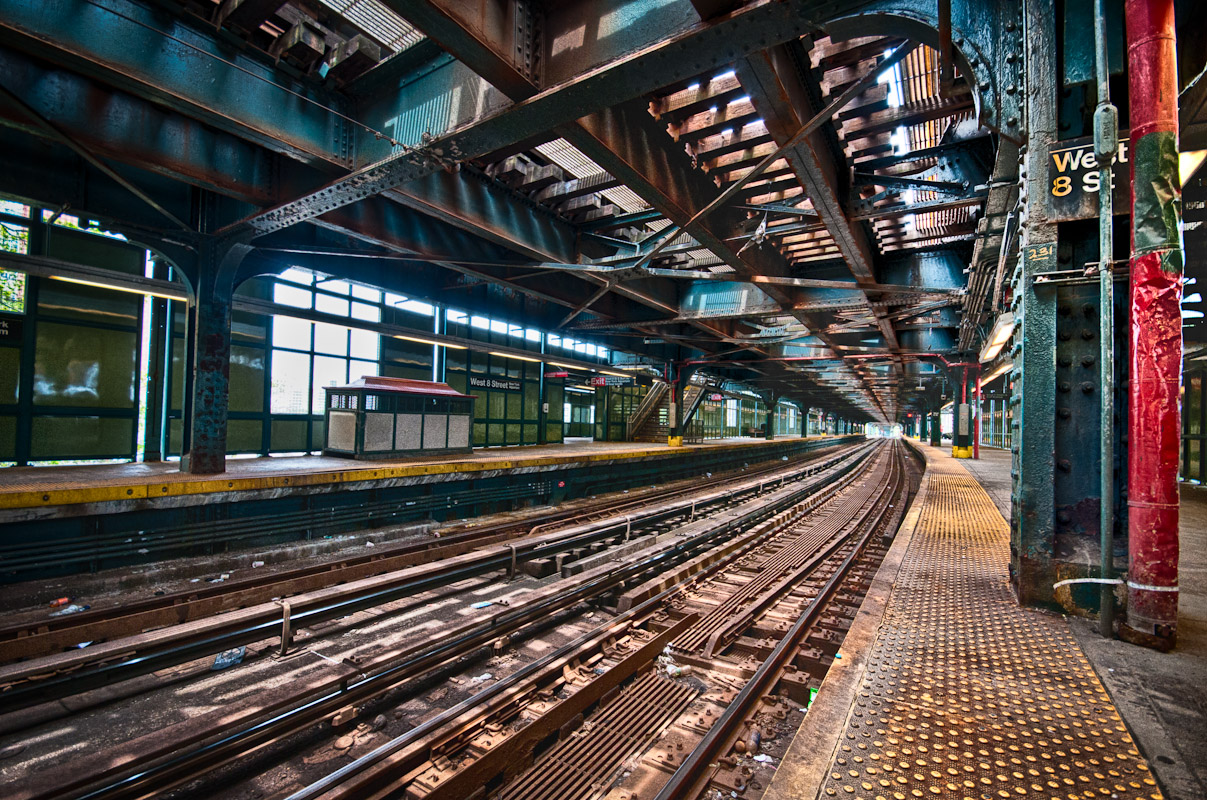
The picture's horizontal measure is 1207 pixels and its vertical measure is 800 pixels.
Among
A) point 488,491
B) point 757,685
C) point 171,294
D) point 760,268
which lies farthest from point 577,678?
point 171,294

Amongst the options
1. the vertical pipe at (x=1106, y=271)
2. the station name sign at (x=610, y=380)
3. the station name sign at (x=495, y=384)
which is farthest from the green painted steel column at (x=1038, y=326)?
the station name sign at (x=610, y=380)

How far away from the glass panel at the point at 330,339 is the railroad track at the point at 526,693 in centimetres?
892

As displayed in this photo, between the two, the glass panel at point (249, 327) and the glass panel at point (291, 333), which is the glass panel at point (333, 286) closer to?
the glass panel at point (291, 333)

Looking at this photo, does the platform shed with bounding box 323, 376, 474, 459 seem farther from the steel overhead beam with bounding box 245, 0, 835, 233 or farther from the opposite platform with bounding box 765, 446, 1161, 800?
the opposite platform with bounding box 765, 446, 1161, 800

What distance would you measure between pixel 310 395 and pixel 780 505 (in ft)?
40.7

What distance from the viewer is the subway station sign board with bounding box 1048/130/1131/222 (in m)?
3.05

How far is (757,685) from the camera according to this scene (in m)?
3.87

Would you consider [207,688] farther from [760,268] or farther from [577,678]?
[760,268]

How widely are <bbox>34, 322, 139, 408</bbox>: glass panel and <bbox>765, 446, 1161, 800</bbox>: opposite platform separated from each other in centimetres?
1278

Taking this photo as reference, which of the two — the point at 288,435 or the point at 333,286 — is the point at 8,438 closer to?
the point at 288,435

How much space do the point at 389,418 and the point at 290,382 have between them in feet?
10.5

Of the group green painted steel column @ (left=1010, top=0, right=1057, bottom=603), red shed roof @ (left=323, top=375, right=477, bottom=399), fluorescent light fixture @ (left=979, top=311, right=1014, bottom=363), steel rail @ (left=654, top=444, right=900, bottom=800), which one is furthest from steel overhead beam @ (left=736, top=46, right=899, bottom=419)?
red shed roof @ (left=323, top=375, right=477, bottom=399)

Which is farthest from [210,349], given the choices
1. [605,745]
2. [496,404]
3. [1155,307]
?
[496,404]

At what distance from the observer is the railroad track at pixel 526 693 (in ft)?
9.83
